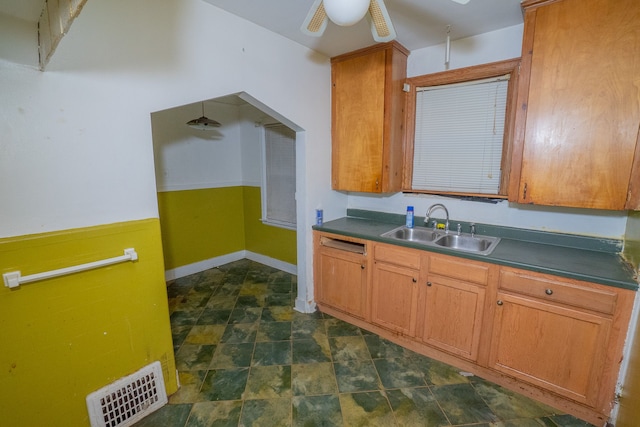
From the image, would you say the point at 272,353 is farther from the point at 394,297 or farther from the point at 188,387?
the point at 394,297

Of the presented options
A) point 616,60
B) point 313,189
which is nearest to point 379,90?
point 313,189

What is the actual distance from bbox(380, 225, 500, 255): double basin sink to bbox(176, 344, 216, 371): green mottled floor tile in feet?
5.50

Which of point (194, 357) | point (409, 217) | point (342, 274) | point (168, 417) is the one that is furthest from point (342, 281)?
point (168, 417)

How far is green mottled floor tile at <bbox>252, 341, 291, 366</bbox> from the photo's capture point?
6.94 feet

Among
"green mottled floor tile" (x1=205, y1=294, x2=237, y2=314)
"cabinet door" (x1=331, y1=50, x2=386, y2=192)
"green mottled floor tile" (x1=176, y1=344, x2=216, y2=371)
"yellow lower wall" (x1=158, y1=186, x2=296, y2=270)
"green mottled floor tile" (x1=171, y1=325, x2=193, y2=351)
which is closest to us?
"green mottled floor tile" (x1=176, y1=344, x2=216, y2=371)

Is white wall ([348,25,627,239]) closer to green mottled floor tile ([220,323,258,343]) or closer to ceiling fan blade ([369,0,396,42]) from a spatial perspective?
ceiling fan blade ([369,0,396,42])

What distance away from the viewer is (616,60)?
1.55 m

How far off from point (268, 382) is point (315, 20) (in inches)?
87.1

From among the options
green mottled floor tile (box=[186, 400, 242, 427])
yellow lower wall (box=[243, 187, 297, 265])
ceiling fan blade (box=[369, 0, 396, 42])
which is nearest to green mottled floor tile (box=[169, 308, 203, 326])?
green mottled floor tile (box=[186, 400, 242, 427])

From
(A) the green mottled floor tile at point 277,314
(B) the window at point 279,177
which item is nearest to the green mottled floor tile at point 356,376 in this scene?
(A) the green mottled floor tile at point 277,314

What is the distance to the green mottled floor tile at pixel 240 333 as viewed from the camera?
239cm

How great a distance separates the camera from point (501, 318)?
1.83 meters

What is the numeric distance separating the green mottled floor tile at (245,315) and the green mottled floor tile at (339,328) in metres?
0.70

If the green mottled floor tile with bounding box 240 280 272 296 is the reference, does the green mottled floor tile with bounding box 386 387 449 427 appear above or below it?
below
